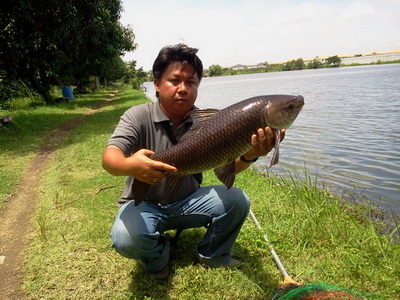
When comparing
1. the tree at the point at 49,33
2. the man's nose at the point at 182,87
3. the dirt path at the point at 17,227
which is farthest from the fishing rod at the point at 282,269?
the tree at the point at 49,33

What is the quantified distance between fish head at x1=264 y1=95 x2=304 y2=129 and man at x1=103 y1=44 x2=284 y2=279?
0.31 m

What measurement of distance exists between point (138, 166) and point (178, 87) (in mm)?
846

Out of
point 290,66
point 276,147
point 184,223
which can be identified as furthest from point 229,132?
point 290,66

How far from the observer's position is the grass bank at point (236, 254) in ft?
9.28

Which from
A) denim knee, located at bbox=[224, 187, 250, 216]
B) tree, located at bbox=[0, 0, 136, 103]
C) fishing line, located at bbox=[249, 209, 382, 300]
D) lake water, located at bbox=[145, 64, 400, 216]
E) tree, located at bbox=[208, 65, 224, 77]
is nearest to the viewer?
fishing line, located at bbox=[249, 209, 382, 300]

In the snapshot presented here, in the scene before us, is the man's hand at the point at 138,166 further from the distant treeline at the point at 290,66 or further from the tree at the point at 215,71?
the tree at the point at 215,71

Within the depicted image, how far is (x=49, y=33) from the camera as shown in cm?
1305

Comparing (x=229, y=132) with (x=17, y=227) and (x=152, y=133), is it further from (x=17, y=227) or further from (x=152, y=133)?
(x=17, y=227)

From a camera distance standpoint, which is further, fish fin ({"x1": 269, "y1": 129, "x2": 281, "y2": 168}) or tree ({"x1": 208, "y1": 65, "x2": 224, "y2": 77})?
tree ({"x1": 208, "y1": 65, "x2": 224, "y2": 77})

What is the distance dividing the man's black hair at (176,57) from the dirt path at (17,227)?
2.42 meters

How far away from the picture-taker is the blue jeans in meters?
2.71

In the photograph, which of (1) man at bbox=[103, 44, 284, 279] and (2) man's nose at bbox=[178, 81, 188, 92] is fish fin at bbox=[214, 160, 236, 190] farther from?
(2) man's nose at bbox=[178, 81, 188, 92]

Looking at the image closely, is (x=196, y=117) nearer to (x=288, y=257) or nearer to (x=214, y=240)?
(x=214, y=240)

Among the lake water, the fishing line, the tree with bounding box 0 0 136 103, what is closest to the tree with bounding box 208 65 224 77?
the tree with bounding box 0 0 136 103
